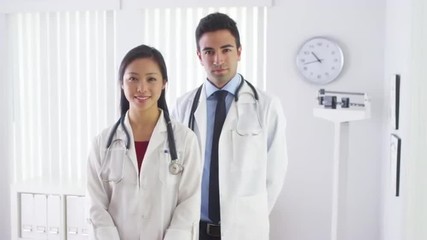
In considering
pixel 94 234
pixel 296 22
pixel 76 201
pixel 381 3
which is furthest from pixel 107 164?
pixel 381 3

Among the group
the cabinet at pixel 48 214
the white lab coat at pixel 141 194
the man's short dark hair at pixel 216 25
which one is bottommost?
the cabinet at pixel 48 214

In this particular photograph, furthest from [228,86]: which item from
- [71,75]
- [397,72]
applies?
[71,75]

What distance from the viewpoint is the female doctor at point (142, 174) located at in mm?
1539

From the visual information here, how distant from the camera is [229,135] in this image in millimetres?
1881

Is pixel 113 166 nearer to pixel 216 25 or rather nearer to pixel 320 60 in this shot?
pixel 216 25

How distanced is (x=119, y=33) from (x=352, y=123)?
1.77 meters

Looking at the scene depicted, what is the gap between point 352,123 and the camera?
10.7ft

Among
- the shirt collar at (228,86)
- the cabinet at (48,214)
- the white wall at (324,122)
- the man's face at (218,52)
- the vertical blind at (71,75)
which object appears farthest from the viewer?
the vertical blind at (71,75)

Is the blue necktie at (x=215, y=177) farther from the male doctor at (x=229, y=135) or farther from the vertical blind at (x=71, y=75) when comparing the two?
the vertical blind at (x=71, y=75)

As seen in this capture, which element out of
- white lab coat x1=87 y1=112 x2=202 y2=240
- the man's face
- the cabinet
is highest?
the man's face

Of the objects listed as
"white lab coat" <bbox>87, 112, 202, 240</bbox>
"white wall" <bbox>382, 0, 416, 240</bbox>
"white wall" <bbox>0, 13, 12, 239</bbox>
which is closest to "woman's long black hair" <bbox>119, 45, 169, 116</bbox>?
"white lab coat" <bbox>87, 112, 202, 240</bbox>

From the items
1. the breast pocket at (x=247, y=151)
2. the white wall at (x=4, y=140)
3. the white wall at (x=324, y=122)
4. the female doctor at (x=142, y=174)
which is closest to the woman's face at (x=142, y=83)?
the female doctor at (x=142, y=174)

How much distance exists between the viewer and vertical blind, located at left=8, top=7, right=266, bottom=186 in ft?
11.6

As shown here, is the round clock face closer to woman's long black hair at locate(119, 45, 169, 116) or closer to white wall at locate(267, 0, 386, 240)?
white wall at locate(267, 0, 386, 240)
